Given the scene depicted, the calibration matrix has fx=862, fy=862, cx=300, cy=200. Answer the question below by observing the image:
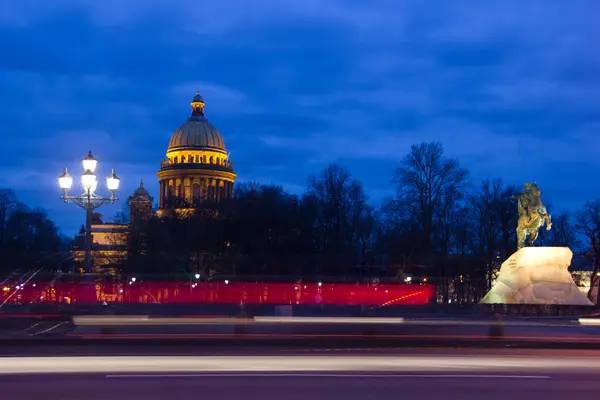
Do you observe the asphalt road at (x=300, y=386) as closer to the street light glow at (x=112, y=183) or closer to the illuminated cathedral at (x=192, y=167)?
the street light glow at (x=112, y=183)

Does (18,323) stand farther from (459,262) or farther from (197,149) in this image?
(197,149)

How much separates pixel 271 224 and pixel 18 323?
172 feet

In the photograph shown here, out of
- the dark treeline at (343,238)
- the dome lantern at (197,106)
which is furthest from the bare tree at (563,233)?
the dome lantern at (197,106)

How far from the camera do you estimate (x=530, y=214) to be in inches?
2203

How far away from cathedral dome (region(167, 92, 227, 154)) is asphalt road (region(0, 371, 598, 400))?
144m

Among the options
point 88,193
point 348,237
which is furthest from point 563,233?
point 88,193

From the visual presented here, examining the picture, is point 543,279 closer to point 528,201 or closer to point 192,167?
point 528,201

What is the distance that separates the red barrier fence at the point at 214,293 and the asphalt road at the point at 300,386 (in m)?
24.3

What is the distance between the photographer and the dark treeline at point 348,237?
2835 inches

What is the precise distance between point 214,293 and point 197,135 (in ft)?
376

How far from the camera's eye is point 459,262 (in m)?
73.7

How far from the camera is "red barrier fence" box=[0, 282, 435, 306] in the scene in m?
42.3

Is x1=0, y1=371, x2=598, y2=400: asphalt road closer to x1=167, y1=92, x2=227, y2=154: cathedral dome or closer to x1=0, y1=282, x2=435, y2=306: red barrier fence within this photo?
x1=0, y1=282, x2=435, y2=306: red barrier fence

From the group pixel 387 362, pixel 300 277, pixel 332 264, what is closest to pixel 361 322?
pixel 387 362
